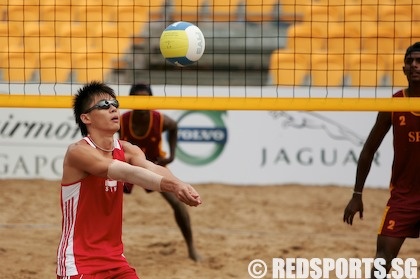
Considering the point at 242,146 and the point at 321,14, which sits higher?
the point at 321,14

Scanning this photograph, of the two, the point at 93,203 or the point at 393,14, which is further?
the point at 393,14

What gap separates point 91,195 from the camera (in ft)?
16.4

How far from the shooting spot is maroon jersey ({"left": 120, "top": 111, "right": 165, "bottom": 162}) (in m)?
8.78

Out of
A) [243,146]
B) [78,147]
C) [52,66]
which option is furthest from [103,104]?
[52,66]

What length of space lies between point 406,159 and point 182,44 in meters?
1.81

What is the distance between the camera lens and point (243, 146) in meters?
12.0

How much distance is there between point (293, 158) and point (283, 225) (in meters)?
1.97

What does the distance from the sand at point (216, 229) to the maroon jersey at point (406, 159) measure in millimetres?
1947

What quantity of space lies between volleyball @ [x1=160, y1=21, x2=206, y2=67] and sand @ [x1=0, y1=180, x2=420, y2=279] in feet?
7.97

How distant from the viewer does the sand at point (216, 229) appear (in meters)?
8.38

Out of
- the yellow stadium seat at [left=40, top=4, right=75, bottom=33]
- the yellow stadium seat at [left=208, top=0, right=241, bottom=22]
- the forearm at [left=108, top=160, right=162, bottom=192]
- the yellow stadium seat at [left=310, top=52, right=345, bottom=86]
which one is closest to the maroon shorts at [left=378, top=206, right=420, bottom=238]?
the forearm at [left=108, top=160, right=162, bottom=192]

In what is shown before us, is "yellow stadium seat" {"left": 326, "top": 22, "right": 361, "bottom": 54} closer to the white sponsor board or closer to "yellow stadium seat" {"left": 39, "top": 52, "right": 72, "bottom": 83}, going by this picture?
the white sponsor board

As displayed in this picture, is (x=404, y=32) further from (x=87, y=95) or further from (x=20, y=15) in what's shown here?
(x=87, y=95)

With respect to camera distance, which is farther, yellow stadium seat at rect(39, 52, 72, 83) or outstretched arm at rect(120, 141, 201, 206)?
yellow stadium seat at rect(39, 52, 72, 83)
